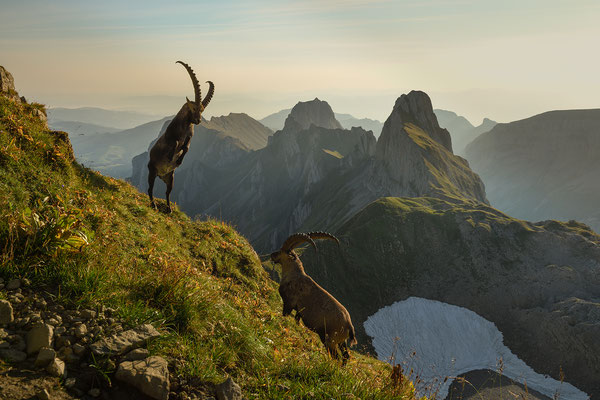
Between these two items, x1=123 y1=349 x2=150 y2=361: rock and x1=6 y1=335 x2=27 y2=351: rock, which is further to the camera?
x1=123 y1=349 x2=150 y2=361: rock

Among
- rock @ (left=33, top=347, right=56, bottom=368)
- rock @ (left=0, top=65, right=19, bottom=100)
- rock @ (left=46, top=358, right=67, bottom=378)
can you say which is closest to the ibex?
rock @ (left=46, top=358, right=67, bottom=378)

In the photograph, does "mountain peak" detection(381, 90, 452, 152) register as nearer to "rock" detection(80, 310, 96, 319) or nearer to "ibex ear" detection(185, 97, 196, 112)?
A: "ibex ear" detection(185, 97, 196, 112)

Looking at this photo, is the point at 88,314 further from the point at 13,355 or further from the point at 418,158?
the point at 418,158

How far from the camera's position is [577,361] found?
69125 millimetres

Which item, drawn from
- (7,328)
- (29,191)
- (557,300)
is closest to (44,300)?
(7,328)

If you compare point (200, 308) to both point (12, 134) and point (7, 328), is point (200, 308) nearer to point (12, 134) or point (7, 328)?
point (7, 328)

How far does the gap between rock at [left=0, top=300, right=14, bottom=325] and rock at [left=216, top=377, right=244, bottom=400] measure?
2855 millimetres

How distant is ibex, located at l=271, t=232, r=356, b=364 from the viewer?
1047 centimetres

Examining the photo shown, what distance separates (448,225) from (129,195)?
349ft

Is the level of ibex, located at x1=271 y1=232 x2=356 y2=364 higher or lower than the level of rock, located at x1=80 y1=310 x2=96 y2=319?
lower

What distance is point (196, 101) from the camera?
14.0 meters

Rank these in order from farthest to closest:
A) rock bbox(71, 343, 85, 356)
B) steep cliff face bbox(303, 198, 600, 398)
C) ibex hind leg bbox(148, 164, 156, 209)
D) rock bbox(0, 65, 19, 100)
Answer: steep cliff face bbox(303, 198, 600, 398) → ibex hind leg bbox(148, 164, 156, 209) → rock bbox(0, 65, 19, 100) → rock bbox(71, 343, 85, 356)

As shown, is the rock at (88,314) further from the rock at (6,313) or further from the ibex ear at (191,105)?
the ibex ear at (191,105)

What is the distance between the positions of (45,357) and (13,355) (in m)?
0.38
